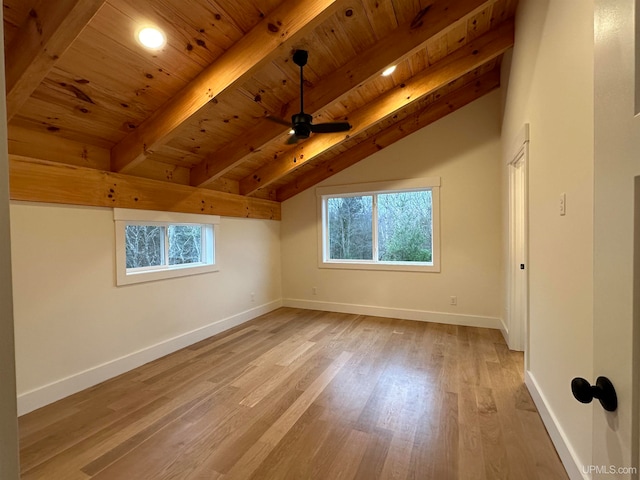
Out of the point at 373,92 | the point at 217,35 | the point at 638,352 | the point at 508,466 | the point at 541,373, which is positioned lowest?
the point at 508,466

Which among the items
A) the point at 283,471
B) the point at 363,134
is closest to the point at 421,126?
the point at 363,134

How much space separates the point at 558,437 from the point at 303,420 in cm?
157

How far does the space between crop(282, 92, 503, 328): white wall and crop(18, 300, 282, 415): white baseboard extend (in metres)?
2.27

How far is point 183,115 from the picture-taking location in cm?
245

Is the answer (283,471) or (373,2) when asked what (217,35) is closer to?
(373,2)

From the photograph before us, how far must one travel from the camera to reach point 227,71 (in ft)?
7.39

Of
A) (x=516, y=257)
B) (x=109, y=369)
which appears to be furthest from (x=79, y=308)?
(x=516, y=257)

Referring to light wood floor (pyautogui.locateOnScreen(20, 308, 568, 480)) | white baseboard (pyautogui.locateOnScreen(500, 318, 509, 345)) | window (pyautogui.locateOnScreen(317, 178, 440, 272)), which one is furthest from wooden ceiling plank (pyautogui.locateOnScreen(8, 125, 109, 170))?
white baseboard (pyautogui.locateOnScreen(500, 318, 509, 345))

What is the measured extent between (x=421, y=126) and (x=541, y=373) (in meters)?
3.42

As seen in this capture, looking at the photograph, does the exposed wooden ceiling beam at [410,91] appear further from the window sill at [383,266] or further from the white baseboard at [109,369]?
the white baseboard at [109,369]

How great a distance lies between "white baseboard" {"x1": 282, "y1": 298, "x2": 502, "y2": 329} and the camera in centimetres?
411

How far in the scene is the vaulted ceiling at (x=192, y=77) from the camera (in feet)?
6.00

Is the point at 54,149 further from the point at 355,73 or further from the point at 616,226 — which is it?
the point at 616,226

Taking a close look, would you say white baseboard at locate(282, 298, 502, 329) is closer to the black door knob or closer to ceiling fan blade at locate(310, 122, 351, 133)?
ceiling fan blade at locate(310, 122, 351, 133)
